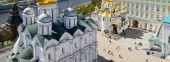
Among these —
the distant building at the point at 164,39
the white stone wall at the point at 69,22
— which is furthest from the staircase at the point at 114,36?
the white stone wall at the point at 69,22

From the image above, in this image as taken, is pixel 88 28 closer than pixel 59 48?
No

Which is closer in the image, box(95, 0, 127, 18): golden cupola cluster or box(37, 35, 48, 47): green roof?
box(37, 35, 48, 47): green roof

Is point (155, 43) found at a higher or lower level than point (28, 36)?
lower

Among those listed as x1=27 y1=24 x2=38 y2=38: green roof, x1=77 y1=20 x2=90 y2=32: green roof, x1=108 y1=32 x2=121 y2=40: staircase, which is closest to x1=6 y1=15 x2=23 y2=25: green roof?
x1=108 y1=32 x2=121 y2=40: staircase

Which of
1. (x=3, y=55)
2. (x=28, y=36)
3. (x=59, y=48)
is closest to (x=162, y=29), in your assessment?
(x=59, y=48)

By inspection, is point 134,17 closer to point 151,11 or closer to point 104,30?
point 151,11

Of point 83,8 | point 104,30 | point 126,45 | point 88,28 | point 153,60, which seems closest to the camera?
point 88,28

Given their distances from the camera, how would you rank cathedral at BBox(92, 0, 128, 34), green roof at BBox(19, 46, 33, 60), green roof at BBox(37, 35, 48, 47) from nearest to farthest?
green roof at BBox(37, 35, 48, 47), green roof at BBox(19, 46, 33, 60), cathedral at BBox(92, 0, 128, 34)

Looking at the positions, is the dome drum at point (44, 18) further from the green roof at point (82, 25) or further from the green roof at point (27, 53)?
the green roof at point (82, 25)

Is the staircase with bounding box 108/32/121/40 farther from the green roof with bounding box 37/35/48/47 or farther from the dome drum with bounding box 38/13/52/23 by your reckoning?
the green roof with bounding box 37/35/48/47
